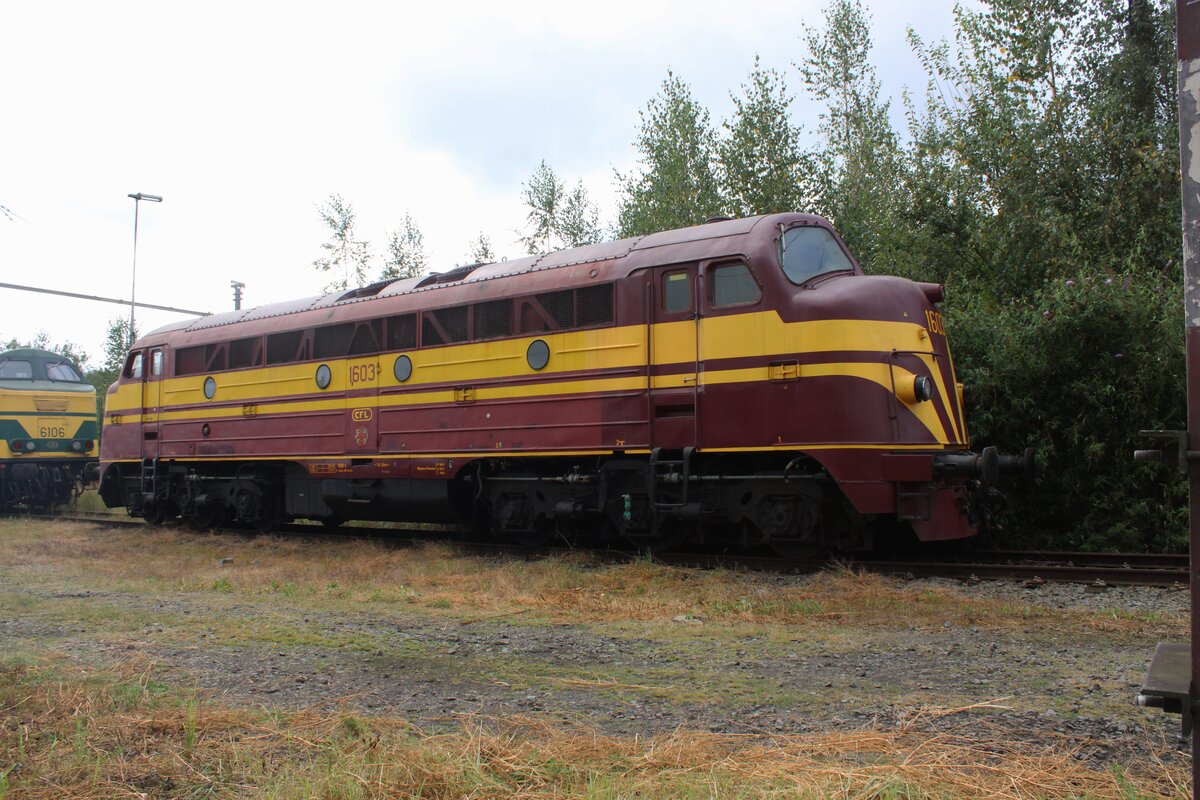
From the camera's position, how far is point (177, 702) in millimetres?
4793

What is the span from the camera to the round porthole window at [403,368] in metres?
12.8

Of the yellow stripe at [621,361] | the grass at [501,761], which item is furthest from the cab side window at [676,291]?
the grass at [501,761]

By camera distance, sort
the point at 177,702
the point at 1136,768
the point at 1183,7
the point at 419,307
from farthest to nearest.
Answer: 1. the point at 419,307
2. the point at 177,702
3. the point at 1136,768
4. the point at 1183,7

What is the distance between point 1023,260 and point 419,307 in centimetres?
985

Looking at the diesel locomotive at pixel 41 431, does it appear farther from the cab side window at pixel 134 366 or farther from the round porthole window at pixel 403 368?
the round porthole window at pixel 403 368

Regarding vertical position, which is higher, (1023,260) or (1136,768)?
(1023,260)

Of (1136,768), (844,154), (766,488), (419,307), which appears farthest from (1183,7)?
(844,154)

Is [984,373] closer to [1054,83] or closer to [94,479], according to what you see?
[1054,83]

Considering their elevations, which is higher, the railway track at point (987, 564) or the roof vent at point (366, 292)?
the roof vent at point (366, 292)

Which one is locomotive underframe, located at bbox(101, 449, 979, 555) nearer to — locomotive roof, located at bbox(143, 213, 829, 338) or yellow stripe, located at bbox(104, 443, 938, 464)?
yellow stripe, located at bbox(104, 443, 938, 464)

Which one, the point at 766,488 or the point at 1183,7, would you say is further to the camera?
the point at 766,488

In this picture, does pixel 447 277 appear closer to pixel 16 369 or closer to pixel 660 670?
pixel 660 670

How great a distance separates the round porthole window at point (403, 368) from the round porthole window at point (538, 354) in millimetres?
2228

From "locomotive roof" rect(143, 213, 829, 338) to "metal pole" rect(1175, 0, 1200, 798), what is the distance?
23.6 ft
